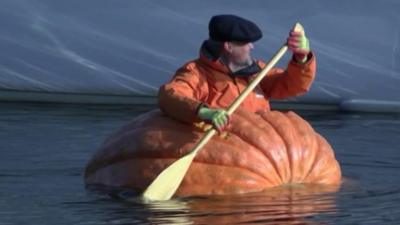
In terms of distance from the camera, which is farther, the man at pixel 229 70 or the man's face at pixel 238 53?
the man's face at pixel 238 53

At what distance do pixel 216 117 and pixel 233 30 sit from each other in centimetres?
72

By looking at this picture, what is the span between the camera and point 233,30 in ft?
29.3

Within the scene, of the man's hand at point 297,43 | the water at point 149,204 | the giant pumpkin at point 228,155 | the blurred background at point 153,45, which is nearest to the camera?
the water at point 149,204

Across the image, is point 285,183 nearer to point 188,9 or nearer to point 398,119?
point 398,119

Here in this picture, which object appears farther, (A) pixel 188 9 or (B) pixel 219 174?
(A) pixel 188 9

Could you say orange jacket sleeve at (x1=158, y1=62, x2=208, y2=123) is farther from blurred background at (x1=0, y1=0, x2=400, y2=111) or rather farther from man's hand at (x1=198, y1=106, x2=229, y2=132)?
blurred background at (x1=0, y1=0, x2=400, y2=111)

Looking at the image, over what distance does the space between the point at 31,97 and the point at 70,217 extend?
17.7 ft

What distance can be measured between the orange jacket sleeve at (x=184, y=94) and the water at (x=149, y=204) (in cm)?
47

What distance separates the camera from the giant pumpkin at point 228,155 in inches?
336

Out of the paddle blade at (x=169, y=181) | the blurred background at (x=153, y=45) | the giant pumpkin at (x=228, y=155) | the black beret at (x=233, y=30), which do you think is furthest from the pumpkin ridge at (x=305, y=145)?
the blurred background at (x=153, y=45)

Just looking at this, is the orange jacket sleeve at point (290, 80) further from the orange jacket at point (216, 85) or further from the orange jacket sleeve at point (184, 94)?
the orange jacket sleeve at point (184, 94)

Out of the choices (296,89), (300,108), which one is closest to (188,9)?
(300,108)

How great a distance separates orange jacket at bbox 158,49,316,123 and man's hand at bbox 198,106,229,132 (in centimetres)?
16

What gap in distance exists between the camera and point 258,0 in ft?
48.1
